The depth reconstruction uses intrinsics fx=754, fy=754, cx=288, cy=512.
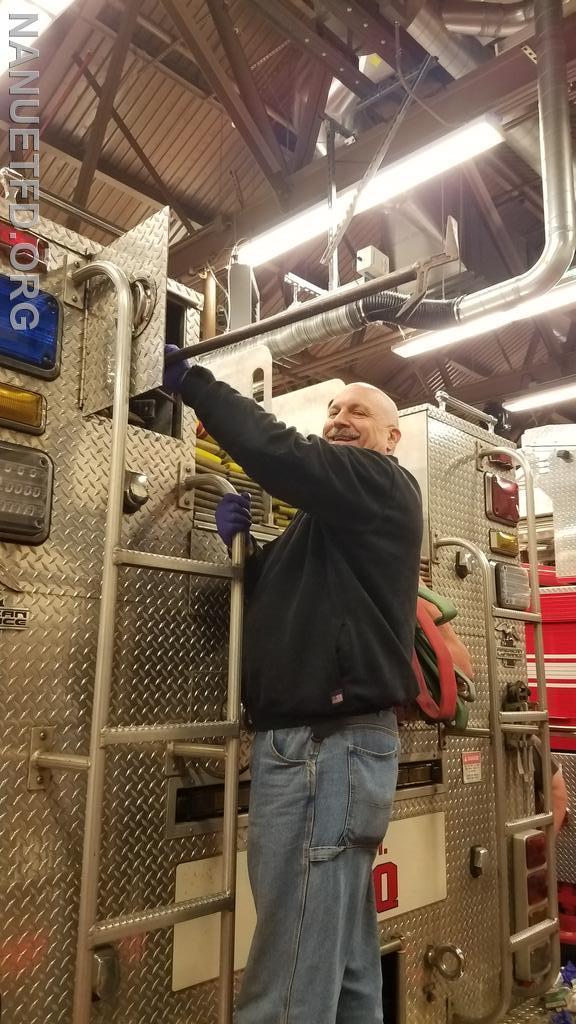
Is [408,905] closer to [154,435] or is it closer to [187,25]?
[154,435]

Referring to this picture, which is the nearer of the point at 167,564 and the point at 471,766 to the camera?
the point at 167,564

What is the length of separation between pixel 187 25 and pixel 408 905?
5390 millimetres

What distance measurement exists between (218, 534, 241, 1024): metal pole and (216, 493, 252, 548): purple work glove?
3 cm

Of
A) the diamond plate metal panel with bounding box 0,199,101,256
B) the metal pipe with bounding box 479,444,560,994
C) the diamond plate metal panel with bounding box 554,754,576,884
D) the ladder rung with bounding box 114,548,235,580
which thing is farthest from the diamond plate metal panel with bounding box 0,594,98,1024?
the diamond plate metal panel with bounding box 554,754,576,884

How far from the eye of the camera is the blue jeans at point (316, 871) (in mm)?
1880

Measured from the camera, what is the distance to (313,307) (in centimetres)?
208

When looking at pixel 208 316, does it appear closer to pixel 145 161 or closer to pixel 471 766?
pixel 471 766

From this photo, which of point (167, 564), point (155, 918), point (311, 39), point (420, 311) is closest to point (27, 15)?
point (311, 39)

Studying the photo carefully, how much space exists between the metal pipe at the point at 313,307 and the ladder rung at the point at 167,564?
61cm

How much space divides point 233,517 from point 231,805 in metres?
0.81

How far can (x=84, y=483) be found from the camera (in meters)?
2.20

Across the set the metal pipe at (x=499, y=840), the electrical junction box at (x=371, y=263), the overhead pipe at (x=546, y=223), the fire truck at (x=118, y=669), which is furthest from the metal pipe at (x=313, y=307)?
the electrical junction box at (x=371, y=263)

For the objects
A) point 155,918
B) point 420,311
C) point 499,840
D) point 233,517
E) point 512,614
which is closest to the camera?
point 155,918

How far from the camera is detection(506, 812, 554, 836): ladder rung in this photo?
10.8 feet
